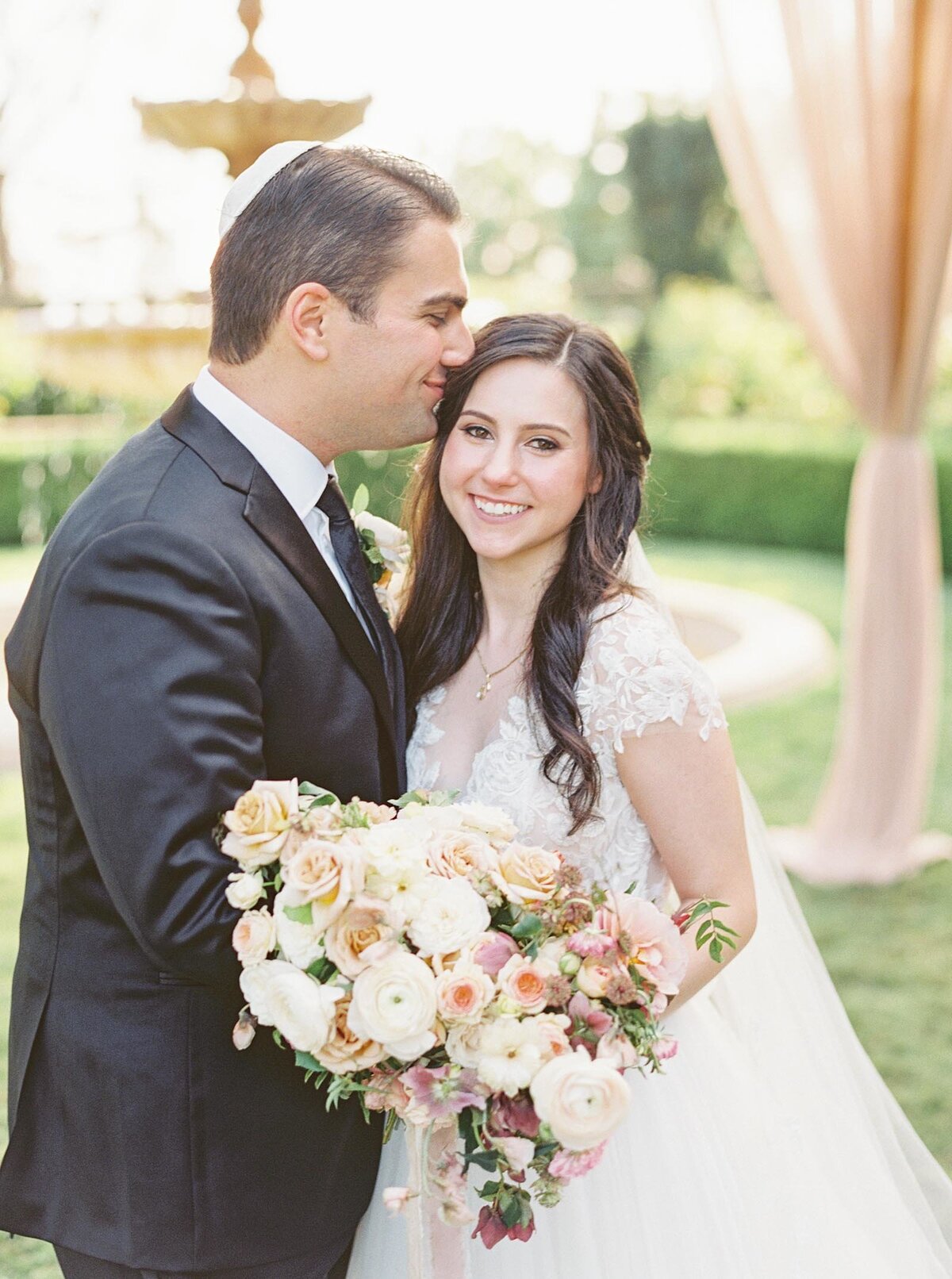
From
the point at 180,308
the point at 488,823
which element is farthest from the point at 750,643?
the point at 488,823

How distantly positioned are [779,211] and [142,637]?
421 cm

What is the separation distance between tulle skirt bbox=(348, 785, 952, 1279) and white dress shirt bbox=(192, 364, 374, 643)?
110 centimetres

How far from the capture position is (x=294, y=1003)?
1.79 metres

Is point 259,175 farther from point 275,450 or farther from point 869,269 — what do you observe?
point 869,269

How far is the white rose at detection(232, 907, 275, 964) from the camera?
6.05 feet

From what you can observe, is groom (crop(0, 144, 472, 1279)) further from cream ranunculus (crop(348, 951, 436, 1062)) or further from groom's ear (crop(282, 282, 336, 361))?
cream ranunculus (crop(348, 951, 436, 1062))

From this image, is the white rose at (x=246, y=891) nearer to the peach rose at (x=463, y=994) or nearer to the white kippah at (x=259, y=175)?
the peach rose at (x=463, y=994)

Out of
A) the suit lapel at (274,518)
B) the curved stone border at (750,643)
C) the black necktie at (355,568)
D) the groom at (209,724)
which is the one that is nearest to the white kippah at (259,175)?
the groom at (209,724)

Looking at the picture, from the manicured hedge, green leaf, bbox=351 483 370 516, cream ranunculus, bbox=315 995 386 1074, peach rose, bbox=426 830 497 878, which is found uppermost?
green leaf, bbox=351 483 370 516

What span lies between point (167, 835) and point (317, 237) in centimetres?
99

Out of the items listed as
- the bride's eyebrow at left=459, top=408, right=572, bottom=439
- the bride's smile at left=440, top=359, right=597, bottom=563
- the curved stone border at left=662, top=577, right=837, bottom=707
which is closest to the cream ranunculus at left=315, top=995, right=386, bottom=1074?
the bride's smile at left=440, top=359, right=597, bottom=563

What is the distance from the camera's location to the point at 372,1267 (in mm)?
2480

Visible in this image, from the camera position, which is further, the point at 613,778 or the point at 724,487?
the point at 724,487

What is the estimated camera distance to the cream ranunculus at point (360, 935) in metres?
1.80
